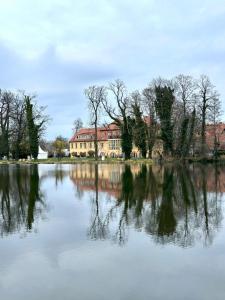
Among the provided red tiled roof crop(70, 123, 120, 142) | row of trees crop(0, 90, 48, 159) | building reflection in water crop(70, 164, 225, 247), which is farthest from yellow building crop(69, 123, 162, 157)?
building reflection in water crop(70, 164, 225, 247)

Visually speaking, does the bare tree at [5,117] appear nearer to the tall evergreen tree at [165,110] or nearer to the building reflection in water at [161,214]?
the tall evergreen tree at [165,110]

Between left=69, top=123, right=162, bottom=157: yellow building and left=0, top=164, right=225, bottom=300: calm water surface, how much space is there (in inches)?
3241

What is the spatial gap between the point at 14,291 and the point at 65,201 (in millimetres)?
10919

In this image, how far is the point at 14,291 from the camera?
6.65m

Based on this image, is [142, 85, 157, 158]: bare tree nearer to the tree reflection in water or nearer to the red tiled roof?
the red tiled roof

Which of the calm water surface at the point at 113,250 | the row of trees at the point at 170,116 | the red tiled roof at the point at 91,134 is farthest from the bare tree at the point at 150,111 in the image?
the calm water surface at the point at 113,250

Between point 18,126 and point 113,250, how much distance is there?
7061cm

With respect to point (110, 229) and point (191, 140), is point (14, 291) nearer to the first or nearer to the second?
point (110, 229)

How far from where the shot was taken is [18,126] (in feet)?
253

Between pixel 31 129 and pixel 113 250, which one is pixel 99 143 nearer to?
pixel 31 129

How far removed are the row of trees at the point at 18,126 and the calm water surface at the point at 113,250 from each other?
58.8 m

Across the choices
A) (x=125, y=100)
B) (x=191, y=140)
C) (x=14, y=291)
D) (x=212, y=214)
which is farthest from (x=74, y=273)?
(x=125, y=100)

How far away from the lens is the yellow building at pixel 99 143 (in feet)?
330

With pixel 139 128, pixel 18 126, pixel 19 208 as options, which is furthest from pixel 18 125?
pixel 19 208
